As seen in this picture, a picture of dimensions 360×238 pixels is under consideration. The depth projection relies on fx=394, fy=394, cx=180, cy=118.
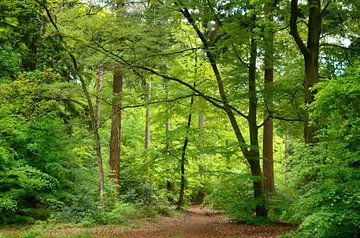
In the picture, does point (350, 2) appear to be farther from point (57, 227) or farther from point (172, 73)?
point (57, 227)

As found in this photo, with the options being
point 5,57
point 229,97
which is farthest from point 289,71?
point 5,57

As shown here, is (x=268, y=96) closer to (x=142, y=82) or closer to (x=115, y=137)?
(x=142, y=82)

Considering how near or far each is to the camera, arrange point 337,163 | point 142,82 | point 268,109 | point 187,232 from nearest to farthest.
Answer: point 337,163 < point 187,232 < point 268,109 < point 142,82

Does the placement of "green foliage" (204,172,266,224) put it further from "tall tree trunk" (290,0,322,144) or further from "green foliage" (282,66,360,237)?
"green foliage" (282,66,360,237)

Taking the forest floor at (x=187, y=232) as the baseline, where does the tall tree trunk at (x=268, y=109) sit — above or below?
above

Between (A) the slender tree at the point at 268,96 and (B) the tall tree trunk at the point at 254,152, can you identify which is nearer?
(A) the slender tree at the point at 268,96

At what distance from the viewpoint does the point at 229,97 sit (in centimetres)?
1480

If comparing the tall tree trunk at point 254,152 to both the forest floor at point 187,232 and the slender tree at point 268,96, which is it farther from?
the forest floor at point 187,232

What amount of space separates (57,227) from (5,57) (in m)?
7.26

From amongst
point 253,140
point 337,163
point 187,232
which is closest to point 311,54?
point 253,140

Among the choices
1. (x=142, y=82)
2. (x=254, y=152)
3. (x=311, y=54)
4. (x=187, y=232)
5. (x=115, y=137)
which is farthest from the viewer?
(x=115, y=137)

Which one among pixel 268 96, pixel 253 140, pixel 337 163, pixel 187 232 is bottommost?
pixel 187 232

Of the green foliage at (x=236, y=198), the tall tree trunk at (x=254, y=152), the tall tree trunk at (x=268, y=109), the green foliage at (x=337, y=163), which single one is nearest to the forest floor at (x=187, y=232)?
the green foliage at (x=236, y=198)

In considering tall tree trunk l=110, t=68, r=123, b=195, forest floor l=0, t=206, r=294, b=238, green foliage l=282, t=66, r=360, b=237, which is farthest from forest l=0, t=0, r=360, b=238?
green foliage l=282, t=66, r=360, b=237
